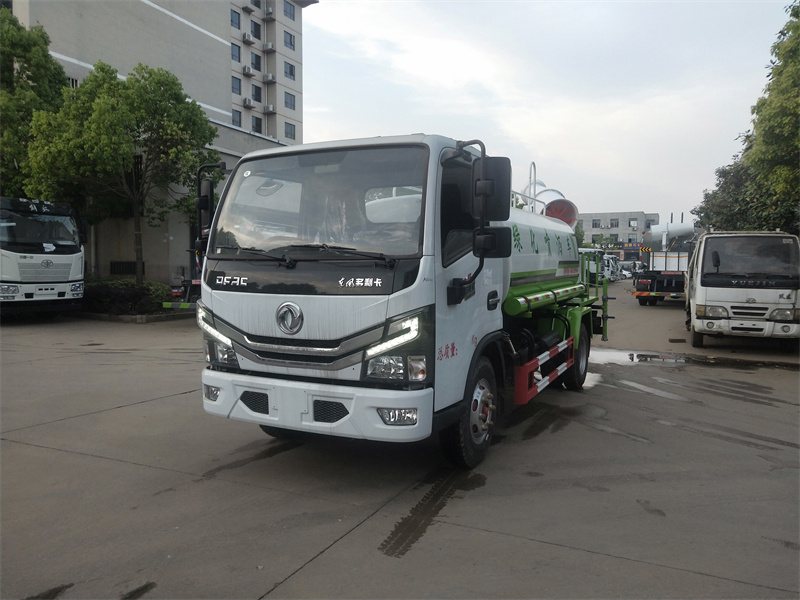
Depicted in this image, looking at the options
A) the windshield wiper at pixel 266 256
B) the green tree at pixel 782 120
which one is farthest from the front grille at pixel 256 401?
the green tree at pixel 782 120

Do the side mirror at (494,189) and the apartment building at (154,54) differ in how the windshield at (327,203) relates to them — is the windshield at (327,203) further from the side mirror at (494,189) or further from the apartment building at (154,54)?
the apartment building at (154,54)

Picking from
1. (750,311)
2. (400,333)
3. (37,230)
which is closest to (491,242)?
(400,333)

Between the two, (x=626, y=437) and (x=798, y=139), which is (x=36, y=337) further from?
(x=798, y=139)

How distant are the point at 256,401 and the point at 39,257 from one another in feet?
41.0

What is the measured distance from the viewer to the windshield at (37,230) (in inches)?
559

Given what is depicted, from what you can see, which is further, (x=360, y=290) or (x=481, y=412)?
(x=481, y=412)

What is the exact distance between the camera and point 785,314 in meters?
10.8

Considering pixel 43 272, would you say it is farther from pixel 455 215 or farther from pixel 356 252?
pixel 455 215

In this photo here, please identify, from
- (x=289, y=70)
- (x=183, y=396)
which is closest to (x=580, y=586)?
(x=183, y=396)

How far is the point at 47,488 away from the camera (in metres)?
4.45

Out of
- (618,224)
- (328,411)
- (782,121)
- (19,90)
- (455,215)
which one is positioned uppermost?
(618,224)

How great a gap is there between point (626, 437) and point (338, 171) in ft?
12.3

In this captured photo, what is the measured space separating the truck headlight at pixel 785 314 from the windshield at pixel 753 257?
0.58 metres

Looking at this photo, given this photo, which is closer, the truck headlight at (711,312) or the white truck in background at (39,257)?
the truck headlight at (711,312)
